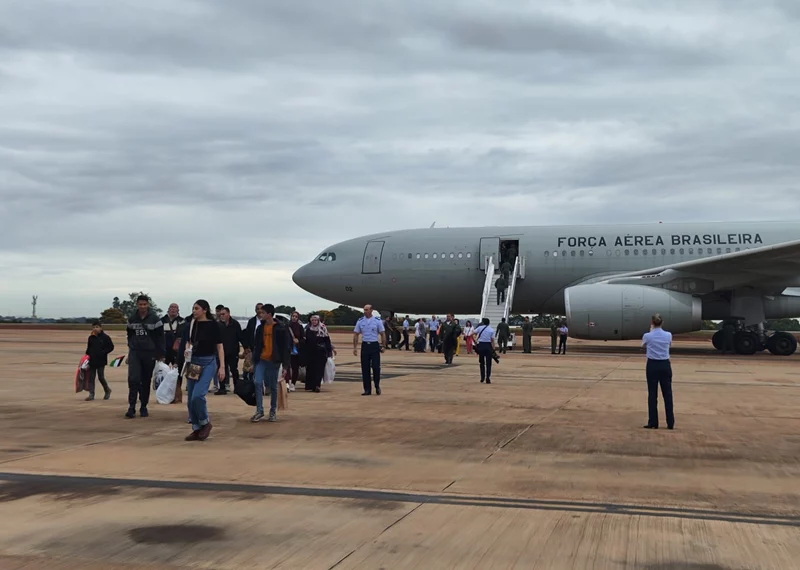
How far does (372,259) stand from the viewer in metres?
28.7

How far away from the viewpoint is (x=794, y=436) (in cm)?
863

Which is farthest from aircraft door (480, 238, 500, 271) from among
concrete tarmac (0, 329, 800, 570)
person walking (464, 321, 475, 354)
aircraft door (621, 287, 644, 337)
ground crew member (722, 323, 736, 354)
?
concrete tarmac (0, 329, 800, 570)

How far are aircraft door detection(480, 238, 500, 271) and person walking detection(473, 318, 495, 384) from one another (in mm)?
11778

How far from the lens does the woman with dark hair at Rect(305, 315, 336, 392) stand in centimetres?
1328

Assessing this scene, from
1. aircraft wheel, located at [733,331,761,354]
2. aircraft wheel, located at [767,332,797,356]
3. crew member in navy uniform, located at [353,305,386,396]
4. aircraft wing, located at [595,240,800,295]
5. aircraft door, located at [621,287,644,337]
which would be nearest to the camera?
crew member in navy uniform, located at [353,305,386,396]

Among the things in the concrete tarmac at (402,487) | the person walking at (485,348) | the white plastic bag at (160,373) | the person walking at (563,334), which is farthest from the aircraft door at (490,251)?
the white plastic bag at (160,373)

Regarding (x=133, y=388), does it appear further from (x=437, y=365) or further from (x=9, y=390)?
(x=437, y=365)

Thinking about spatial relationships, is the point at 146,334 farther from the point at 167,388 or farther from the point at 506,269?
the point at 506,269

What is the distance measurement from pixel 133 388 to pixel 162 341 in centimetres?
86

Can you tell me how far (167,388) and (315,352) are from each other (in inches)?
105

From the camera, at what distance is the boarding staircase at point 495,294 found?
1007 inches

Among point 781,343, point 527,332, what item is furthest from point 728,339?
point 527,332

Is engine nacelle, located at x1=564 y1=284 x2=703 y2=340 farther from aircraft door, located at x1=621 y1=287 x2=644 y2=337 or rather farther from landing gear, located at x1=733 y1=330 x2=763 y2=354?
landing gear, located at x1=733 y1=330 x2=763 y2=354

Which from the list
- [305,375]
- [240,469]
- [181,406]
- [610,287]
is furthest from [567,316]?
[240,469]
